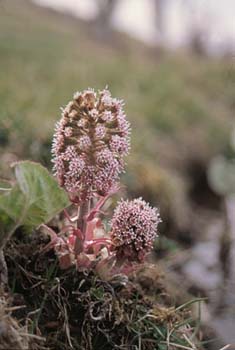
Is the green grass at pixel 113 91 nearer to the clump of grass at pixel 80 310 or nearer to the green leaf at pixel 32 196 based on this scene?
the clump of grass at pixel 80 310

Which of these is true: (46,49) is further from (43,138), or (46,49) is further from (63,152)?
(63,152)

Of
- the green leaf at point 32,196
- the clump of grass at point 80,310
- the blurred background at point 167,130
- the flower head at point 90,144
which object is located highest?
the blurred background at point 167,130

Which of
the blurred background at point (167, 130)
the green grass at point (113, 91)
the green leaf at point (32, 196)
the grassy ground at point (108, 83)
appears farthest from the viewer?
the grassy ground at point (108, 83)

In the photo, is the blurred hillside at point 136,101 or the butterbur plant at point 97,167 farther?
the blurred hillside at point 136,101

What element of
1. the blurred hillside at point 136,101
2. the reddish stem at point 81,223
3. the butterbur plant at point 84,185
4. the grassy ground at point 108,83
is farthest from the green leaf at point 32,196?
the grassy ground at point 108,83

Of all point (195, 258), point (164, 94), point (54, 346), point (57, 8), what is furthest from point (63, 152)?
point (57, 8)

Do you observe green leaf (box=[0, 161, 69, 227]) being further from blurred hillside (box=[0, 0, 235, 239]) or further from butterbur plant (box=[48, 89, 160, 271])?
blurred hillside (box=[0, 0, 235, 239])

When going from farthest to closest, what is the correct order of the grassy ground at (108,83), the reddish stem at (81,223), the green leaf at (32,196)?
the grassy ground at (108,83)
the reddish stem at (81,223)
the green leaf at (32,196)
